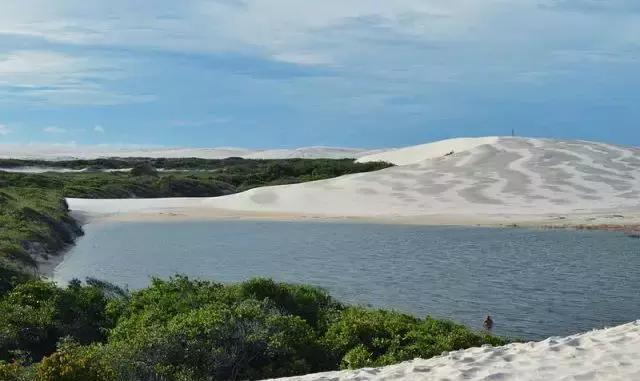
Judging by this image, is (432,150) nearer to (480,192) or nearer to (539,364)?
(480,192)

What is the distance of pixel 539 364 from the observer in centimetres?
762

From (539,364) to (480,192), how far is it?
36.7m

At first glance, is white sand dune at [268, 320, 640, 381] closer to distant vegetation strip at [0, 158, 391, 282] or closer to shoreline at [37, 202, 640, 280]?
distant vegetation strip at [0, 158, 391, 282]

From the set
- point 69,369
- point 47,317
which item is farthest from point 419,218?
point 69,369

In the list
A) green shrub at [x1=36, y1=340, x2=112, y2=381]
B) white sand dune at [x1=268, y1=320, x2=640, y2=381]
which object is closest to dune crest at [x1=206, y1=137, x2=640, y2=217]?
white sand dune at [x1=268, y1=320, x2=640, y2=381]

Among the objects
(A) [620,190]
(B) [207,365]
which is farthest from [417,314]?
(A) [620,190]

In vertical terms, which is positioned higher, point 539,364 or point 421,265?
point 539,364

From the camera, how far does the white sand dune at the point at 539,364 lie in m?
7.15

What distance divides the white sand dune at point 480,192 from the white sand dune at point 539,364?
27.5 m

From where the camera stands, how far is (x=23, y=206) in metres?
28.8

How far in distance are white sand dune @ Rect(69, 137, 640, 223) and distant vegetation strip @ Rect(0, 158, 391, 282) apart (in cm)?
620

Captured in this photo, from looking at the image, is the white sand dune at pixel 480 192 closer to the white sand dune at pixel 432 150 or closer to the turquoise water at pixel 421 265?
the white sand dune at pixel 432 150

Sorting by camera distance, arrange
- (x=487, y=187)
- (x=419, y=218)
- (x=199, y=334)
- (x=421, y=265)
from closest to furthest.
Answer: (x=199, y=334)
(x=421, y=265)
(x=419, y=218)
(x=487, y=187)

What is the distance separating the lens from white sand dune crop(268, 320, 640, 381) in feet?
23.5
